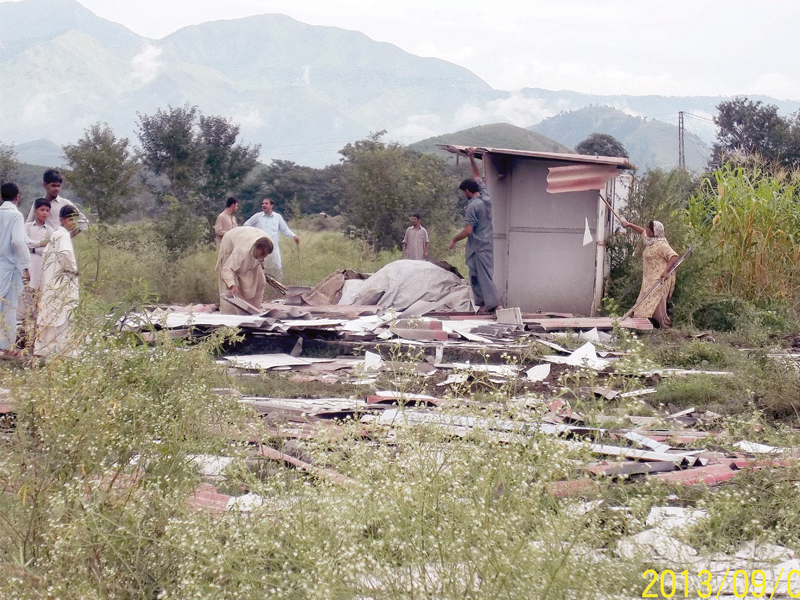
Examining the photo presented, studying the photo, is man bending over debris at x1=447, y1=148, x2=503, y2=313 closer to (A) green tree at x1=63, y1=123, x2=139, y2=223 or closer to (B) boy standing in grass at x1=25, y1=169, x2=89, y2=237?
(B) boy standing in grass at x1=25, y1=169, x2=89, y2=237

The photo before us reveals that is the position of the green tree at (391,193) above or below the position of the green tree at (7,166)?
below

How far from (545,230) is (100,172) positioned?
50.1 feet

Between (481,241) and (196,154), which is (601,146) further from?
(481,241)

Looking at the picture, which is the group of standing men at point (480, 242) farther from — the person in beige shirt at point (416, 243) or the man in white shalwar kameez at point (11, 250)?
the man in white shalwar kameez at point (11, 250)

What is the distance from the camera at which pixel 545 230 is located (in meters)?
13.7

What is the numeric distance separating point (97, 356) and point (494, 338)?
260 inches

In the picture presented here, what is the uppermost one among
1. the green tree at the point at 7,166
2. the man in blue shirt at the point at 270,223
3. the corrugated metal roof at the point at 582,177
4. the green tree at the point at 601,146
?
the green tree at the point at 601,146

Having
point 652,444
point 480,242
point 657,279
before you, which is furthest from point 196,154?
point 652,444

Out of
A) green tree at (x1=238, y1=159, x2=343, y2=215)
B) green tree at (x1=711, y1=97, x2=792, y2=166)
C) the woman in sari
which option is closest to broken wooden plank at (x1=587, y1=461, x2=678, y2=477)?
the woman in sari

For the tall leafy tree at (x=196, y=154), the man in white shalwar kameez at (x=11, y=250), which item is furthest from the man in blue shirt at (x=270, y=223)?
the tall leafy tree at (x=196, y=154)

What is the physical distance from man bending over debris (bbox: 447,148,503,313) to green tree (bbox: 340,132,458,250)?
25.6 feet

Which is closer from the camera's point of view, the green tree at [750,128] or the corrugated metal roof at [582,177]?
the corrugated metal roof at [582,177]

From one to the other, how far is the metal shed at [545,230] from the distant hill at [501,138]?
71.0 m

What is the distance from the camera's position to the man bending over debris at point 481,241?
12.4 m
